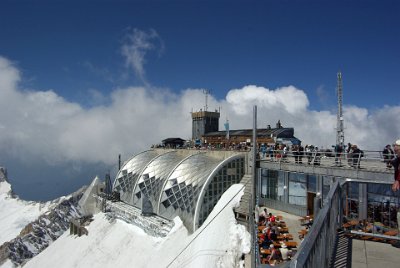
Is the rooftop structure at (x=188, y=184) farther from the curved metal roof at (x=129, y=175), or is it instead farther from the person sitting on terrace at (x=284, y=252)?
the person sitting on terrace at (x=284, y=252)

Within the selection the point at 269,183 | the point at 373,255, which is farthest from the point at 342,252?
the point at 269,183

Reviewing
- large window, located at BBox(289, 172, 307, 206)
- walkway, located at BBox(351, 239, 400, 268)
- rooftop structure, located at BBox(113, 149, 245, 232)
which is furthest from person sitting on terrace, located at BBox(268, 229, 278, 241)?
rooftop structure, located at BBox(113, 149, 245, 232)

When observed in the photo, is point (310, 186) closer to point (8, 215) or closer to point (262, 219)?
point (262, 219)

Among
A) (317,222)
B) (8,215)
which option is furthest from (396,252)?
(8,215)

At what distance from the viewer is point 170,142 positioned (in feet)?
171

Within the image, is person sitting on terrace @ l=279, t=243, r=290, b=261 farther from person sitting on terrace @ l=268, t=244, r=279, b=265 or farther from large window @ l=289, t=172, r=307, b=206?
large window @ l=289, t=172, r=307, b=206


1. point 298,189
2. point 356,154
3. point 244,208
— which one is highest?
point 356,154

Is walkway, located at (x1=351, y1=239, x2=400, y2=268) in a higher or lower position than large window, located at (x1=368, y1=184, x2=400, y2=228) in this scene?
higher

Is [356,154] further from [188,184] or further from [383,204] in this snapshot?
[188,184]

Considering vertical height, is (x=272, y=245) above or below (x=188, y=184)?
below

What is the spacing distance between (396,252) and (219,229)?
13364 millimetres

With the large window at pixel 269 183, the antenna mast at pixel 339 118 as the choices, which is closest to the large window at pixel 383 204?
the large window at pixel 269 183

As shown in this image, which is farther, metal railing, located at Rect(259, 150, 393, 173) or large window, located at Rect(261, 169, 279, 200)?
large window, located at Rect(261, 169, 279, 200)

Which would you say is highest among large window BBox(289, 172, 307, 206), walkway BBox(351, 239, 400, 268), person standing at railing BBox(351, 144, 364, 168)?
person standing at railing BBox(351, 144, 364, 168)
